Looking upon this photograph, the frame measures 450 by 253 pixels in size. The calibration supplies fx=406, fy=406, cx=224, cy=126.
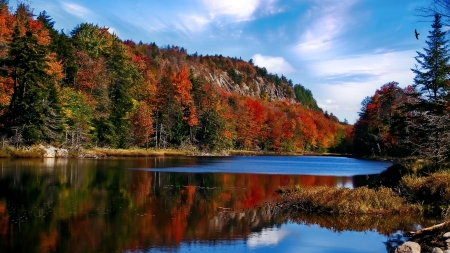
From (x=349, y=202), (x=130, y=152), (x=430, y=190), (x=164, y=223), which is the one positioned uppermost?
(x=130, y=152)

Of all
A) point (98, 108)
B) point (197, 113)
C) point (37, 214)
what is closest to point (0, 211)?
point (37, 214)

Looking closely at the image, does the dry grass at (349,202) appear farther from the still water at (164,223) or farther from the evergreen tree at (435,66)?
the evergreen tree at (435,66)

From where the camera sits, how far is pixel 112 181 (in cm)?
2980

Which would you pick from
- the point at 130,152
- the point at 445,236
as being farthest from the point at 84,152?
the point at 445,236

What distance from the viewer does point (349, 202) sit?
19953 millimetres

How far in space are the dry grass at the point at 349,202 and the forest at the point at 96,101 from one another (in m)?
40.7

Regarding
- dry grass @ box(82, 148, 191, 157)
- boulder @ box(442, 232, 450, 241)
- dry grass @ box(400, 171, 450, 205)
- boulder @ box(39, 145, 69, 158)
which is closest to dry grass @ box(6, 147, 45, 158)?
boulder @ box(39, 145, 69, 158)

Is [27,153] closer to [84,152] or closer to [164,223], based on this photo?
[84,152]

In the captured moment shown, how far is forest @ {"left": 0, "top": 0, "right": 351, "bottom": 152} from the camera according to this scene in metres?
51.3

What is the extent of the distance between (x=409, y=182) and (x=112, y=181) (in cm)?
1993

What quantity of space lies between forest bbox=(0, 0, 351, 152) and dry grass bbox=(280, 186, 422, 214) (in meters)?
40.7

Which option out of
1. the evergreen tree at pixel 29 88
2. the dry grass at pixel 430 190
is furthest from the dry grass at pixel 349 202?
the evergreen tree at pixel 29 88

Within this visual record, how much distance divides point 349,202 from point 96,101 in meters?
57.5

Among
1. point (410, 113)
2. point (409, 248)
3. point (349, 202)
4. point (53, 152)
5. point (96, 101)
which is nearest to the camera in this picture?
point (409, 248)
